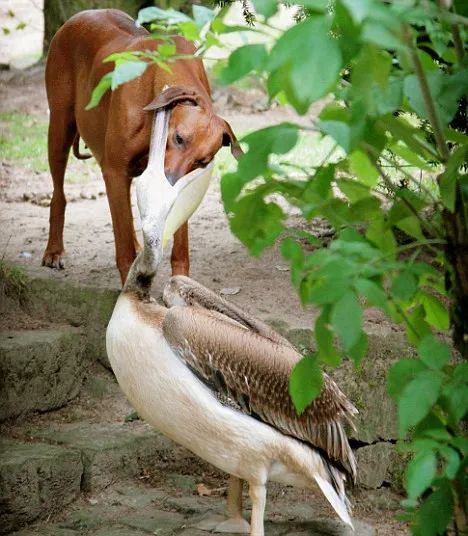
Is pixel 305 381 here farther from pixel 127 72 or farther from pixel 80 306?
pixel 80 306

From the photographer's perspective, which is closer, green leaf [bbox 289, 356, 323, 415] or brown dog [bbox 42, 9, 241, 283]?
green leaf [bbox 289, 356, 323, 415]

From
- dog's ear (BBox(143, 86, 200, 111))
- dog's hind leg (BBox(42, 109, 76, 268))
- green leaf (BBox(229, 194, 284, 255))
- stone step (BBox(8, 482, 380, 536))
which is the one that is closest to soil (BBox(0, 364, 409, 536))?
stone step (BBox(8, 482, 380, 536))

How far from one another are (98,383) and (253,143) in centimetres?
350

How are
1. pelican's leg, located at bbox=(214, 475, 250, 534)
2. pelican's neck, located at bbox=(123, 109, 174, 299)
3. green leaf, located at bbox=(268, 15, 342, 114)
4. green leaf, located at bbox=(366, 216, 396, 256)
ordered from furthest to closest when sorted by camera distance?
1. pelican's leg, located at bbox=(214, 475, 250, 534)
2. pelican's neck, located at bbox=(123, 109, 174, 299)
3. green leaf, located at bbox=(366, 216, 396, 256)
4. green leaf, located at bbox=(268, 15, 342, 114)

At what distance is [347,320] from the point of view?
6.32 feet

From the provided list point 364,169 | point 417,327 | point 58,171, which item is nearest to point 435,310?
point 417,327

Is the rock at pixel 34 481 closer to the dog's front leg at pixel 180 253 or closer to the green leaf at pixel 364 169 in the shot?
the dog's front leg at pixel 180 253

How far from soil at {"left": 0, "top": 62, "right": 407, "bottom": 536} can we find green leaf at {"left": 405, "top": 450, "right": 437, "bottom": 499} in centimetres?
265

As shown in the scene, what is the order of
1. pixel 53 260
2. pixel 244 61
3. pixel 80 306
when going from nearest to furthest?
1. pixel 244 61
2. pixel 80 306
3. pixel 53 260

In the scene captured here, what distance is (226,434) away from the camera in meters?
4.04

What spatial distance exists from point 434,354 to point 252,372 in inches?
78.3

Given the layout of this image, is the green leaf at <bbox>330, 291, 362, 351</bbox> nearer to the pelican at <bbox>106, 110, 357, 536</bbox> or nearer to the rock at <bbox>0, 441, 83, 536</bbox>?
the pelican at <bbox>106, 110, 357, 536</bbox>

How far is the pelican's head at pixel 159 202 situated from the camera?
12.6 feet

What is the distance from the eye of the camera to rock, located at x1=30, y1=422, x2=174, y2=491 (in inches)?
186
